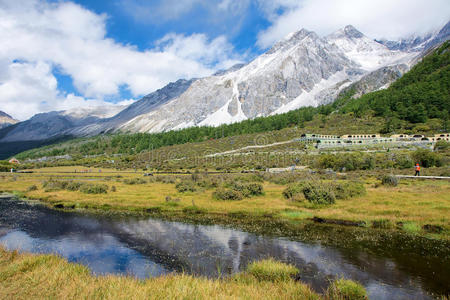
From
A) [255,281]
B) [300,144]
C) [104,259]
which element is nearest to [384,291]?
[255,281]

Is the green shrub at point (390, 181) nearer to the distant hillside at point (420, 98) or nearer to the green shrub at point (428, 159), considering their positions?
the green shrub at point (428, 159)

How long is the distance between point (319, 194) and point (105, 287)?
24.1 metres

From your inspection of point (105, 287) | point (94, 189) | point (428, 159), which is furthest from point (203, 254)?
point (428, 159)

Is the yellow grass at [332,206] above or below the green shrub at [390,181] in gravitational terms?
below

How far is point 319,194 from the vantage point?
2828 centimetres

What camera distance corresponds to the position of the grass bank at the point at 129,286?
8.04 m

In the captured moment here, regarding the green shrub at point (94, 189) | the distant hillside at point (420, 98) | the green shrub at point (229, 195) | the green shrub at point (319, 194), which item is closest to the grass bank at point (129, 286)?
the green shrub at point (319, 194)

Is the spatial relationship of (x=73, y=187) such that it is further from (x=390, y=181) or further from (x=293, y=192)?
(x=390, y=181)

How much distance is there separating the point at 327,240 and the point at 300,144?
92142mm

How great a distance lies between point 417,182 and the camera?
36688 millimetres

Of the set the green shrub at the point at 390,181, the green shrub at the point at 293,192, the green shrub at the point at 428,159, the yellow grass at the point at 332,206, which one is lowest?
the yellow grass at the point at 332,206

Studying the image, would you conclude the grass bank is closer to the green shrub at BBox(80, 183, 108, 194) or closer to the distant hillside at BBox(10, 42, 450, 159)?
the green shrub at BBox(80, 183, 108, 194)

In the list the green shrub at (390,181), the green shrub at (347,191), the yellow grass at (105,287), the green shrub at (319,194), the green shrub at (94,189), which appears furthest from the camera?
the green shrub at (94,189)

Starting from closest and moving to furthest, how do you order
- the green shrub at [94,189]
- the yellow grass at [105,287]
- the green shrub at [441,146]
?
the yellow grass at [105,287] → the green shrub at [94,189] → the green shrub at [441,146]
